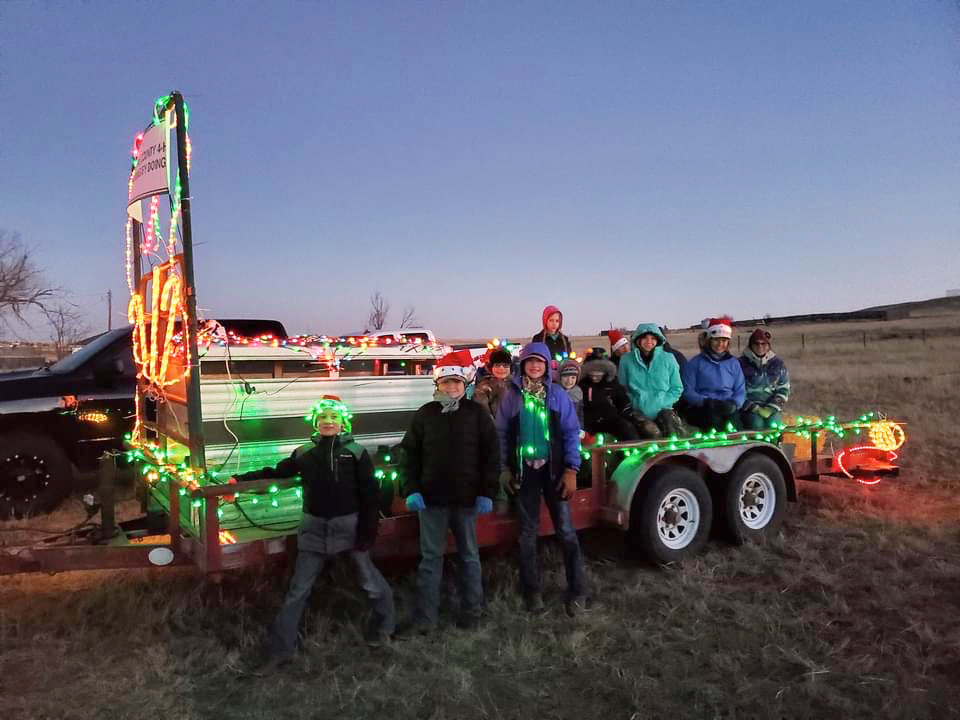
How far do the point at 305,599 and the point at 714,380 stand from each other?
13.2 ft

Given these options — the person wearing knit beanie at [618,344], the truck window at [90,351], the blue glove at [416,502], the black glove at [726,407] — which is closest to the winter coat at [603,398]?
the black glove at [726,407]

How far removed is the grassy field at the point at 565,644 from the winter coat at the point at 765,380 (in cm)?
125

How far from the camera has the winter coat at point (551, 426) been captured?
4.71 m

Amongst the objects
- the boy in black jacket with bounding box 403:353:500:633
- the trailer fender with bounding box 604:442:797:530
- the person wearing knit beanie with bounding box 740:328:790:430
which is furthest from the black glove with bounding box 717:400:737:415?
the boy in black jacket with bounding box 403:353:500:633

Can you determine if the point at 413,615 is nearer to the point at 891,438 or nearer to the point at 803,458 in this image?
the point at 803,458

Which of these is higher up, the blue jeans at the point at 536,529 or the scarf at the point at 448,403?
the scarf at the point at 448,403

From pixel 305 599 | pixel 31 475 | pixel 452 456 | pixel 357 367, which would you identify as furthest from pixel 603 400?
pixel 31 475

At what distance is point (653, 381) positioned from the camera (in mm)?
6055

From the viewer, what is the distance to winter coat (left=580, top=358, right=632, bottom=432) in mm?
6134

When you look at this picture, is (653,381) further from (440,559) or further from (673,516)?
(440,559)

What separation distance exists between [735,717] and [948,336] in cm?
4695

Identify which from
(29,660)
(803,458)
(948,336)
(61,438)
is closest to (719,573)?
(803,458)

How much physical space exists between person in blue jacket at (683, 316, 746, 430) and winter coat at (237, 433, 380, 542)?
3.46 m

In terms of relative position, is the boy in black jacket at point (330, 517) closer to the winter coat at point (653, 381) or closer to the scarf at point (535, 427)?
the scarf at point (535, 427)
